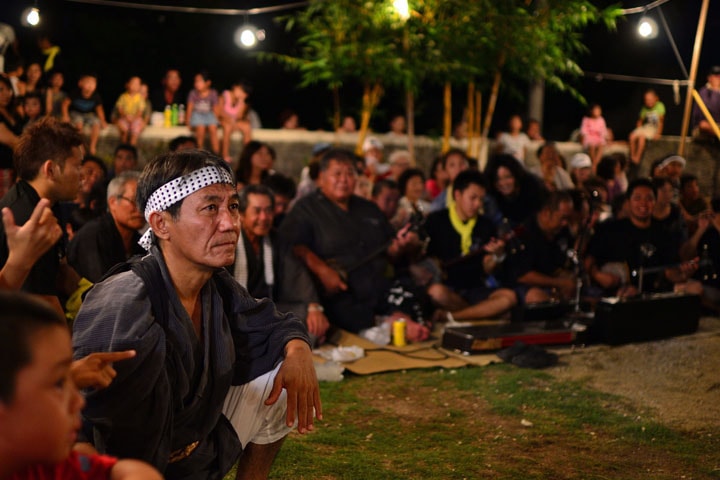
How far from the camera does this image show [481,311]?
8.15 metres

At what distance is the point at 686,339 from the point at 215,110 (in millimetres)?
7745

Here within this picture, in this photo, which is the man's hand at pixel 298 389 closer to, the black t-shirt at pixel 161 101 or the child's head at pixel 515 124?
the black t-shirt at pixel 161 101

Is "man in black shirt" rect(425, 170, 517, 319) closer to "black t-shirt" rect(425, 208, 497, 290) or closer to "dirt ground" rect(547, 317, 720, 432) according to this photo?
"black t-shirt" rect(425, 208, 497, 290)

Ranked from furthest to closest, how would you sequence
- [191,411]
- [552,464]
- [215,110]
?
[215,110]
[552,464]
[191,411]

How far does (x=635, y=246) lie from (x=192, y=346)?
21.9 ft

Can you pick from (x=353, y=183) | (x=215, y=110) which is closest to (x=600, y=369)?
(x=353, y=183)

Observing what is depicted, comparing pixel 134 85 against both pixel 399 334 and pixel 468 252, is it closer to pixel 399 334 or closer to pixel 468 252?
pixel 468 252

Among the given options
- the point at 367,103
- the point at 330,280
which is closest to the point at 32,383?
the point at 330,280

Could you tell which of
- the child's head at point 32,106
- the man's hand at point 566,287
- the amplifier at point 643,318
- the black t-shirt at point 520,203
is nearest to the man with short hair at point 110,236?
the amplifier at point 643,318

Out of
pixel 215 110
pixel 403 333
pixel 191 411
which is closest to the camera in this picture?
pixel 191 411

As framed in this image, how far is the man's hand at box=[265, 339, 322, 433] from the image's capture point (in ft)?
10.5

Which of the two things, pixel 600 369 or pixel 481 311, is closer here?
pixel 600 369

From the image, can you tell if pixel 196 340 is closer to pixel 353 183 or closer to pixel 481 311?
pixel 353 183

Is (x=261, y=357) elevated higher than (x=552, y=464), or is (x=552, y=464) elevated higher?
(x=261, y=357)
